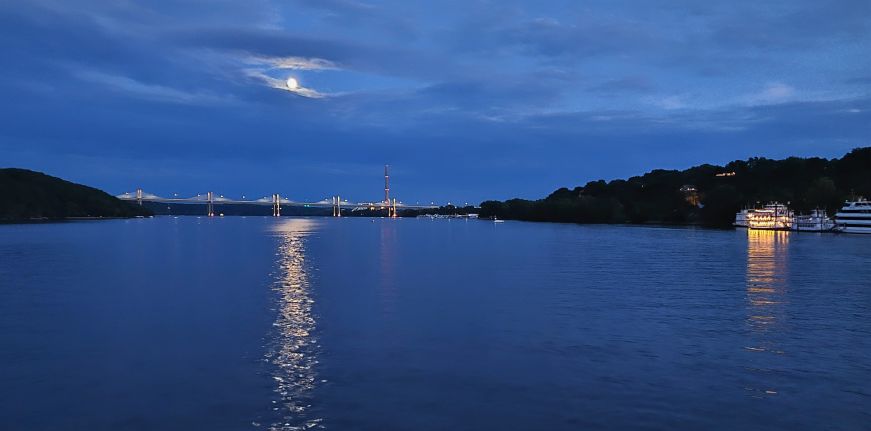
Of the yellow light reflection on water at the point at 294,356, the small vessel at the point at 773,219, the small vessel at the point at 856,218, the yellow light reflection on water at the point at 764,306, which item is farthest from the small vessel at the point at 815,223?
the yellow light reflection on water at the point at 294,356

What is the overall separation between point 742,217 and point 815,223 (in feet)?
93.2

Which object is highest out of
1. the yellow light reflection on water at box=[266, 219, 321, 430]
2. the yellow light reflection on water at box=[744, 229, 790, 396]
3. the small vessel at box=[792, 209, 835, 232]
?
the small vessel at box=[792, 209, 835, 232]

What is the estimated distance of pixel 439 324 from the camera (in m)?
21.7

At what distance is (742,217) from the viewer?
498 ft

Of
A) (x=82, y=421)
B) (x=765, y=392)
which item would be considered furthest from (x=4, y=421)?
(x=765, y=392)

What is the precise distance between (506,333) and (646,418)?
8.34 m

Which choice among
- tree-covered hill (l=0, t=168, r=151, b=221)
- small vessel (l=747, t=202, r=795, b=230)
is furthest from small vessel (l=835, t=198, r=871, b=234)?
tree-covered hill (l=0, t=168, r=151, b=221)

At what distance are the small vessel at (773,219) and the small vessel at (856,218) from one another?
19.3 meters

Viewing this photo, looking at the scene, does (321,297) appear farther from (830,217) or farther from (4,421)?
(830,217)

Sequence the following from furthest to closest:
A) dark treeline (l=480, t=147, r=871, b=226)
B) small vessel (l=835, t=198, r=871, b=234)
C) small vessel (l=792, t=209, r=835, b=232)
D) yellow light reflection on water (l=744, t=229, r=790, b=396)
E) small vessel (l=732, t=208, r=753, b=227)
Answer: small vessel (l=732, t=208, r=753, b=227)
dark treeline (l=480, t=147, r=871, b=226)
small vessel (l=792, t=209, r=835, b=232)
small vessel (l=835, t=198, r=871, b=234)
yellow light reflection on water (l=744, t=229, r=790, b=396)

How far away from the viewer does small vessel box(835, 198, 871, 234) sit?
108 m

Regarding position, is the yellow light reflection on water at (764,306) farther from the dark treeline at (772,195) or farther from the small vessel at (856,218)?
the dark treeline at (772,195)

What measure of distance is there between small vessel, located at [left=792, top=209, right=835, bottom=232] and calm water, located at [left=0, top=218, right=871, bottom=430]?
3922 inches

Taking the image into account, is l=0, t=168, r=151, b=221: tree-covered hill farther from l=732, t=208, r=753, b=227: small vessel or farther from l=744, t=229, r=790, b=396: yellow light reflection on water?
l=732, t=208, r=753, b=227: small vessel
